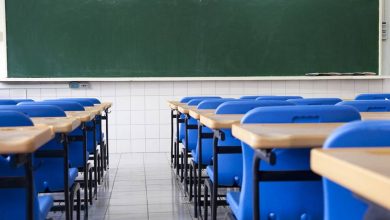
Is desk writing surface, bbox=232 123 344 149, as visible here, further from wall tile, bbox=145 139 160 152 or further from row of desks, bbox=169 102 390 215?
wall tile, bbox=145 139 160 152

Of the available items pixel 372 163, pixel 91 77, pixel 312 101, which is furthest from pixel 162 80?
pixel 372 163

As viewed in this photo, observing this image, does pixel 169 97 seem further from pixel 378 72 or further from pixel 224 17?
pixel 378 72

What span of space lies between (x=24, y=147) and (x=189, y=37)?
5639 mm

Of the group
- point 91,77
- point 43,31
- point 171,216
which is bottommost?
point 171,216

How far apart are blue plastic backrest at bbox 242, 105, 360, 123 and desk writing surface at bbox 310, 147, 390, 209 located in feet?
Result: 2.72

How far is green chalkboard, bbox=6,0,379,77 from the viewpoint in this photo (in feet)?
21.2

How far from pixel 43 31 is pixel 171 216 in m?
3.86

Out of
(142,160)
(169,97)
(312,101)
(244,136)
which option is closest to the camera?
(244,136)

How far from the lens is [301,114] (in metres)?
1.75

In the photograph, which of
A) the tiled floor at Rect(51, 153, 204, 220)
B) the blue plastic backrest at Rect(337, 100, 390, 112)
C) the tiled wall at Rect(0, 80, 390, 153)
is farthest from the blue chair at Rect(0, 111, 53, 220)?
the tiled wall at Rect(0, 80, 390, 153)

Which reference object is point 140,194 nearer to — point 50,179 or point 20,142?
point 50,179

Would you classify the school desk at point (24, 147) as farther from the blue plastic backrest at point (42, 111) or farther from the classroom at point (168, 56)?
the classroom at point (168, 56)

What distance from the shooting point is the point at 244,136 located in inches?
53.8

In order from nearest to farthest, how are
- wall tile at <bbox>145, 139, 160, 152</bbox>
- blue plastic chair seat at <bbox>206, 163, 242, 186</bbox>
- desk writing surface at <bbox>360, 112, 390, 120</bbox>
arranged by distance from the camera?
desk writing surface at <bbox>360, 112, 390, 120</bbox>
blue plastic chair seat at <bbox>206, 163, 242, 186</bbox>
wall tile at <bbox>145, 139, 160, 152</bbox>
